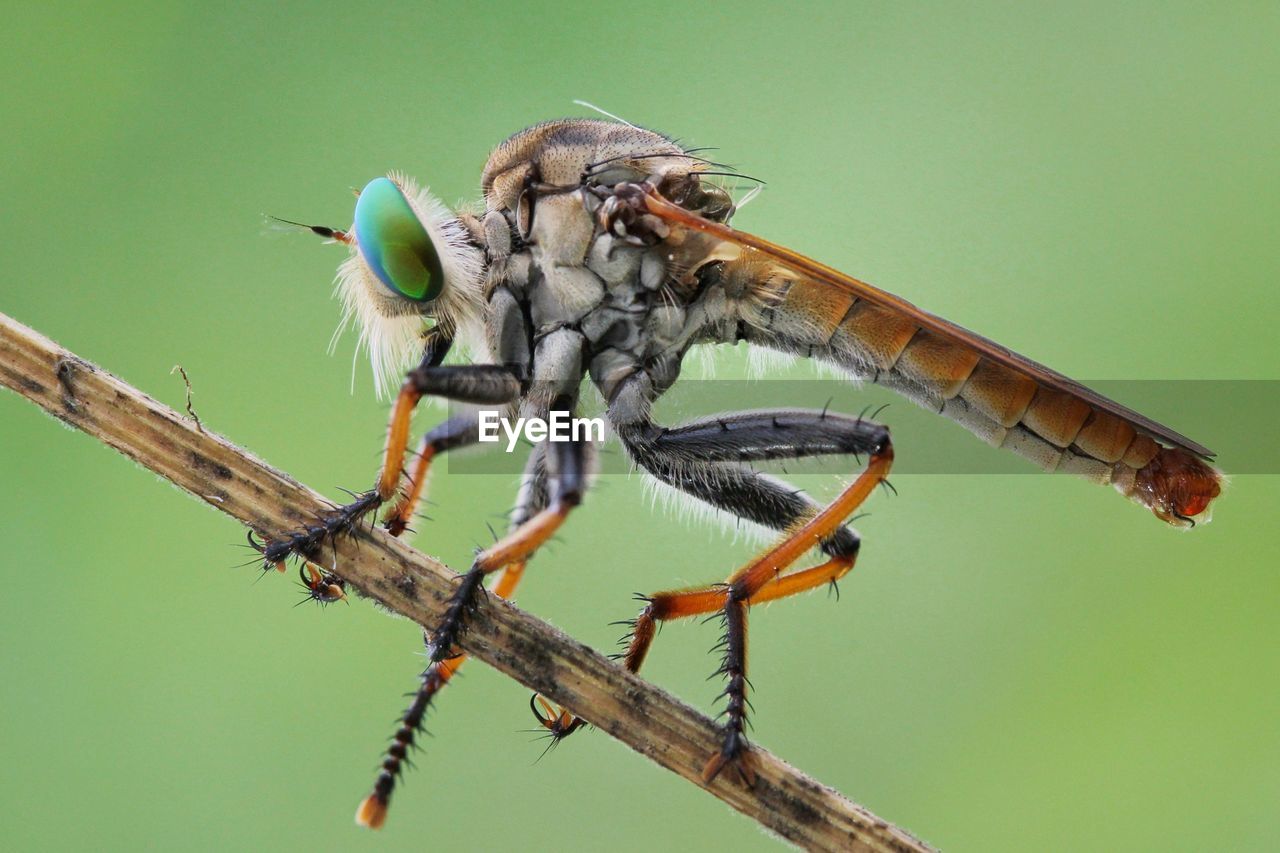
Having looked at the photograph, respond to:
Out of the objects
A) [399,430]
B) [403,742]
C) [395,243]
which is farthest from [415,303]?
[403,742]

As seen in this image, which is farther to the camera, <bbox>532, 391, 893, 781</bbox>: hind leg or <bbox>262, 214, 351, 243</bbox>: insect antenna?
<bbox>262, 214, 351, 243</bbox>: insect antenna

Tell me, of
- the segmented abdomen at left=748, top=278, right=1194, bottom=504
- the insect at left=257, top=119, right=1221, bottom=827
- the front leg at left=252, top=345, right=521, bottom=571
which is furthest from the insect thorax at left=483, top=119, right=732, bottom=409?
the segmented abdomen at left=748, top=278, right=1194, bottom=504

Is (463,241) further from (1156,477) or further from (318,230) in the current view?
(1156,477)

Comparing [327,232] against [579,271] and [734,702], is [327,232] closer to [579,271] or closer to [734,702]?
[579,271]

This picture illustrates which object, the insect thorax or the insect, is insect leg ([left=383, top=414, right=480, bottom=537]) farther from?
the insect thorax

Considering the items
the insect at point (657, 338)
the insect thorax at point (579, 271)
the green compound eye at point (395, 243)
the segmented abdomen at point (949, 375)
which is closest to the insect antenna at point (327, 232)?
the insect at point (657, 338)

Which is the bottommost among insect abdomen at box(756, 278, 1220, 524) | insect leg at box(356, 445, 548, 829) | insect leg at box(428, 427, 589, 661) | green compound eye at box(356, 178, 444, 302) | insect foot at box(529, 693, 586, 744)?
insect foot at box(529, 693, 586, 744)

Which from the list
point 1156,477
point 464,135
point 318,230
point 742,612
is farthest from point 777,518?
point 464,135
